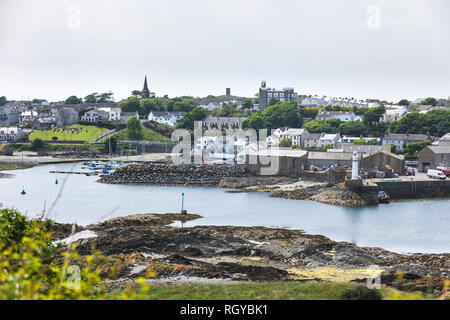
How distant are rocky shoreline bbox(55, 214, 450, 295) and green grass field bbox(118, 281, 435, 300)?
91cm

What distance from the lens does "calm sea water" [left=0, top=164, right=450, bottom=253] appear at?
22531 mm

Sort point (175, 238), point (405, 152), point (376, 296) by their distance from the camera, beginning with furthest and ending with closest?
point (405, 152) < point (175, 238) < point (376, 296)

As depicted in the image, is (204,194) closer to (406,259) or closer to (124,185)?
(124,185)

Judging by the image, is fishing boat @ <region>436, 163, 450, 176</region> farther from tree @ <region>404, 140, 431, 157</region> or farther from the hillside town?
tree @ <region>404, 140, 431, 157</region>

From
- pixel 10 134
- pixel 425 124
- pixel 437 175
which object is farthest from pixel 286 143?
pixel 10 134

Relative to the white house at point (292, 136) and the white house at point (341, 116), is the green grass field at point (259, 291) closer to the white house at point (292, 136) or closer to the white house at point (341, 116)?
the white house at point (292, 136)

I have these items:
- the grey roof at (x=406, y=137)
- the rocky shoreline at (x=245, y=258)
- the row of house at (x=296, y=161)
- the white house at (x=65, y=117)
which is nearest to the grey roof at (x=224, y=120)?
the white house at (x=65, y=117)

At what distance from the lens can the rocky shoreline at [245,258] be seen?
1412 cm

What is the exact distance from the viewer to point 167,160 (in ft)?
175

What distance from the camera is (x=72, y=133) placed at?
70.3 m

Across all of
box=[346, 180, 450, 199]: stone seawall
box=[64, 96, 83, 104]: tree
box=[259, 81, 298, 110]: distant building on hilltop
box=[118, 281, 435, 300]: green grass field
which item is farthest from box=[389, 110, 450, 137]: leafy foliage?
box=[64, 96, 83, 104]: tree

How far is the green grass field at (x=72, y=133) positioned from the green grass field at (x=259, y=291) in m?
56.9
